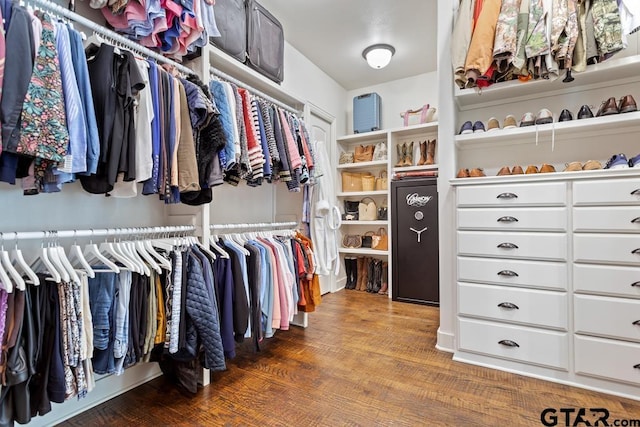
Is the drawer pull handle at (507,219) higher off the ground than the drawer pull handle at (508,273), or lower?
higher

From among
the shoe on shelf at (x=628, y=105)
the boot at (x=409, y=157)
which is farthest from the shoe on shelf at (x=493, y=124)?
the boot at (x=409, y=157)

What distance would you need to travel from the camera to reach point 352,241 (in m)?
4.13

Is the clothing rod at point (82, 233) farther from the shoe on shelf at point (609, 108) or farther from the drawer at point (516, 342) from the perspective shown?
the shoe on shelf at point (609, 108)

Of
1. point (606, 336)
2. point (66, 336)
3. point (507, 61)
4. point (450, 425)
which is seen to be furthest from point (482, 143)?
point (66, 336)

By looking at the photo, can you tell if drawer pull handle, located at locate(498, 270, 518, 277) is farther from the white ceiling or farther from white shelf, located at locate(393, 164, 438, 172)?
the white ceiling

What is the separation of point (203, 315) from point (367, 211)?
2748 mm

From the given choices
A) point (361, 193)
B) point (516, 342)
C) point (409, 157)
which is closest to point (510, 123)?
point (516, 342)

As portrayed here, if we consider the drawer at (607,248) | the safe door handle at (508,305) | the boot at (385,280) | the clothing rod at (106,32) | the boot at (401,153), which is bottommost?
the boot at (385,280)

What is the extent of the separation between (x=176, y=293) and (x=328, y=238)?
1.70 m

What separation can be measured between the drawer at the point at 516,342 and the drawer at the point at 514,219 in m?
0.61

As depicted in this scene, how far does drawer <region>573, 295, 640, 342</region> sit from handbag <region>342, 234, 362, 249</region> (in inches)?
99.3

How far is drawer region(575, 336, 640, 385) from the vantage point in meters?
1.63

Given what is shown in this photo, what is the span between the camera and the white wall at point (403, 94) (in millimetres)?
3971

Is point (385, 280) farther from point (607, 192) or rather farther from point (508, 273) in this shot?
point (607, 192)
